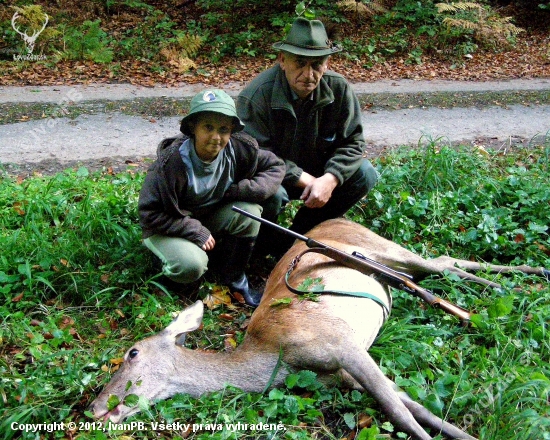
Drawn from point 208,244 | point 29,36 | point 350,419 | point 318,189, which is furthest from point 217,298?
point 29,36

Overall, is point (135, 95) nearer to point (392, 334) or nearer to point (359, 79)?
point (359, 79)

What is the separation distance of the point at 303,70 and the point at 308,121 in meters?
0.50

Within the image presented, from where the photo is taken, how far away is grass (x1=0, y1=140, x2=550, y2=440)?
3523 millimetres

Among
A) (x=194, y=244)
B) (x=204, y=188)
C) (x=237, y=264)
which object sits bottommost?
(x=237, y=264)

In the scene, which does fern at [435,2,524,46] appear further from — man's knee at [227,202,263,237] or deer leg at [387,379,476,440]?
deer leg at [387,379,476,440]

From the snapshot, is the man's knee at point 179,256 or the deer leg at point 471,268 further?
the deer leg at point 471,268

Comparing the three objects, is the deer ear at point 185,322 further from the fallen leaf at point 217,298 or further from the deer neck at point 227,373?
the fallen leaf at point 217,298

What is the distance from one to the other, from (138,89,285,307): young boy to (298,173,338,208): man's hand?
30cm

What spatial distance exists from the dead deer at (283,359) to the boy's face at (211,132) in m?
1.07

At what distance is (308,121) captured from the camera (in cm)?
504

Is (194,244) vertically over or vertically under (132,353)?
over

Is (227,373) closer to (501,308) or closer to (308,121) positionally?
(501,308)

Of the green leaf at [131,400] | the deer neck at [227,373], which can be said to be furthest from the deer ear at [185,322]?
the green leaf at [131,400]

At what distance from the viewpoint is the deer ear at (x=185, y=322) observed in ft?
12.9
